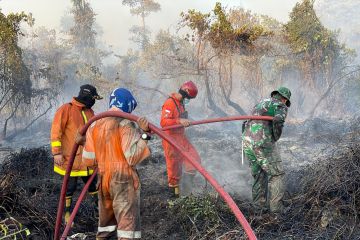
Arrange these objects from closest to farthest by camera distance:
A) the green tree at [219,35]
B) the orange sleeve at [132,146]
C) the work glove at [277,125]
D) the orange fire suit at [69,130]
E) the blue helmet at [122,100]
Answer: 1. the orange sleeve at [132,146]
2. the blue helmet at [122,100]
3. the work glove at [277,125]
4. the orange fire suit at [69,130]
5. the green tree at [219,35]

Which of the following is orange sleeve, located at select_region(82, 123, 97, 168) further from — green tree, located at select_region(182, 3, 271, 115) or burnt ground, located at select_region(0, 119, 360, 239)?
green tree, located at select_region(182, 3, 271, 115)

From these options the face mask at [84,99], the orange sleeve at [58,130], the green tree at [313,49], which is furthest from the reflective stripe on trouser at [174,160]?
the green tree at [313,49]

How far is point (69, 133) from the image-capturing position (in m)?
5.10

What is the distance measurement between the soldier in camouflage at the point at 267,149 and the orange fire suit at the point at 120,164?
2.04 metres

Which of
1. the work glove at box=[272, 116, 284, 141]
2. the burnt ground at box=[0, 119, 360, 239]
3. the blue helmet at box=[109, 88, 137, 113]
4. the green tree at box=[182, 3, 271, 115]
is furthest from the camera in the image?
the green tree at box=[182, 3, 271, 115]

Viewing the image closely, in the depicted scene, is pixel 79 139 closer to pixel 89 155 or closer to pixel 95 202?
pixel 89 155

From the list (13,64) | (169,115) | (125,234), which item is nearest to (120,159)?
(125,234)

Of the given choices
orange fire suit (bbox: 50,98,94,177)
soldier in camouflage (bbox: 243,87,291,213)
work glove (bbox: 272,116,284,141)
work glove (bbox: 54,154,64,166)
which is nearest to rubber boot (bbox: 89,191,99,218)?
orange fire suit (bbox: 50,98,94,177)

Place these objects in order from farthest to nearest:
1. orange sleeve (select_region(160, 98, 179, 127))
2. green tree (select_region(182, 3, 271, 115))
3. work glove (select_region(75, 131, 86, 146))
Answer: green tree (select_region(182, 3, 271, 115)) → orange sleeve (select_region(160, 98, 179, 127)) → work glove (select_region(75, 131, 86, 146))

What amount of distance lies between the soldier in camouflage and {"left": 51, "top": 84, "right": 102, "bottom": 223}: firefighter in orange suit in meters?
2.10

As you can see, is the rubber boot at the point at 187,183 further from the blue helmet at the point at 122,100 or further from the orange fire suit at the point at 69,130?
the blue helmet at the point at 122,100

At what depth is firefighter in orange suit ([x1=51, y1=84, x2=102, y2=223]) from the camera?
4977 millimetres

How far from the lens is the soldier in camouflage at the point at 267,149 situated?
16.4 feet

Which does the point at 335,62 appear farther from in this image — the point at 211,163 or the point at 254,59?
the point at 211,163
